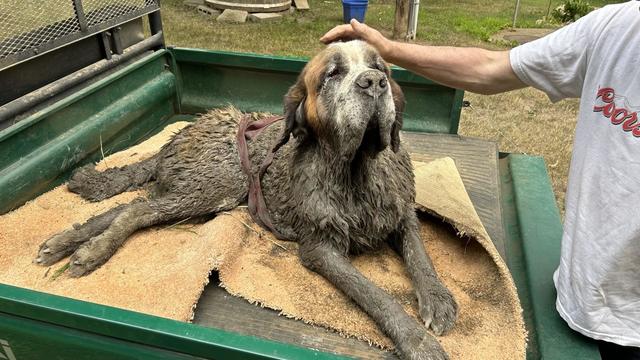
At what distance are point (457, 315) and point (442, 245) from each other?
75 centimetres

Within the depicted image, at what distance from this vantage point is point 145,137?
445 centimetres

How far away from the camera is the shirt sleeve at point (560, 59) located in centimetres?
246

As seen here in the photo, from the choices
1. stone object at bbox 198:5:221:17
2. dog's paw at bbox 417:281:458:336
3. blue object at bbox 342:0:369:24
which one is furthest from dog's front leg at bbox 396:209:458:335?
stone object at bbox 198:5:221:17

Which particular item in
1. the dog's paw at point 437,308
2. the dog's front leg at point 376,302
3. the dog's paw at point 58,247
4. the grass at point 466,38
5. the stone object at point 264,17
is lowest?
the grass at point 466,38

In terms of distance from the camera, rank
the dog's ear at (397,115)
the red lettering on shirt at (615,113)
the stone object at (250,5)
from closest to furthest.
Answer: the red lettering on shirt at (615,113), the dog's ear at (397,115), the stone object at (250,5)

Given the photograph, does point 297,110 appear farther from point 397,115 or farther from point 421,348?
point 421,348

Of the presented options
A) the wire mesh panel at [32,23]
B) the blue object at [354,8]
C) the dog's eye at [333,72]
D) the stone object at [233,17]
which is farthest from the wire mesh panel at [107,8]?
the blue object at [354,8]

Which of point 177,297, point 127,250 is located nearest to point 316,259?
point 177,297

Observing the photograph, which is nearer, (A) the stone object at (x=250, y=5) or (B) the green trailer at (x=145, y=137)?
(B) the green trailer at (x=145, y=137)

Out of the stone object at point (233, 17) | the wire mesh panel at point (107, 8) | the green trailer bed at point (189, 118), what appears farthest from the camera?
the stone object at point (233, 17)

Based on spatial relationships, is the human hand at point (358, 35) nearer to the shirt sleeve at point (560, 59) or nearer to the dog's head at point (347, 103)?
the dog's head at point (347, 103)

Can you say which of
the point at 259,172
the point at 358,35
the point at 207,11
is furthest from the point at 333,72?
the point at 207,11

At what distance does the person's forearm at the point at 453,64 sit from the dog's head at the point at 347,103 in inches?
16.2

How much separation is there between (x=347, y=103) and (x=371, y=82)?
154 millimetres
